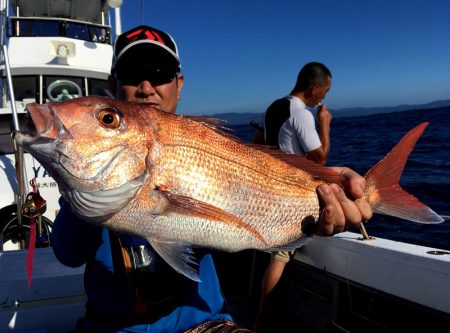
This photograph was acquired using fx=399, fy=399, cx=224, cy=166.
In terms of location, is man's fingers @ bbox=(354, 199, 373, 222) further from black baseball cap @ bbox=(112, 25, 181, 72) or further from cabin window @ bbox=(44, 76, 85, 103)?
cabin window @ bbox=(44, 76, 85, 103)

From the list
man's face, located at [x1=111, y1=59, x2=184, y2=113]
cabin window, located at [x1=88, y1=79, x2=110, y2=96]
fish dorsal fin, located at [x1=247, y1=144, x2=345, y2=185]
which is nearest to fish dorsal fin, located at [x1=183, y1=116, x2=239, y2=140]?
fish dorsal fin, located at [x1=247, y1=144, x2=345, y2=185]

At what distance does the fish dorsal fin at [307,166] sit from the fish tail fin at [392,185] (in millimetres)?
158

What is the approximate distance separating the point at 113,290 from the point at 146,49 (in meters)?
1.27

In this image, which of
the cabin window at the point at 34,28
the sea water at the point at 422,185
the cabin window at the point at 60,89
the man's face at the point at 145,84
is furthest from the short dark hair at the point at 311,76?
the cabin window at the point at 34,28

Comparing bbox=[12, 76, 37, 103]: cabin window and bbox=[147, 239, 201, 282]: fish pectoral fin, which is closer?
bbox=[147, 239, 201, 282]: fish pectoral fin

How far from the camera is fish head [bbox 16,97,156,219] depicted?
4.53 feet

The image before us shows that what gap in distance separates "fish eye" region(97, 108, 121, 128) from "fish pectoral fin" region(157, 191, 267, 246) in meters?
0.32

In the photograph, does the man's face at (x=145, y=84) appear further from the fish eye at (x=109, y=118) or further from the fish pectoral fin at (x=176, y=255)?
the fish pectoral fin at (x=176, y=255)

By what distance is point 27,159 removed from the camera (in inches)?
238

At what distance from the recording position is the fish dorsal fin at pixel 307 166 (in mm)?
1929

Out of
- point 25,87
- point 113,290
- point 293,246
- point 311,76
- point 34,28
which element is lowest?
point 113,290

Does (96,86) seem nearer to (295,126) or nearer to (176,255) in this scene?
(295,126)

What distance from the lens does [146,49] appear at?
2152 mm

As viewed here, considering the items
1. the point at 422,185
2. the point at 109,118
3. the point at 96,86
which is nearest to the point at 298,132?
the point at 109,118
